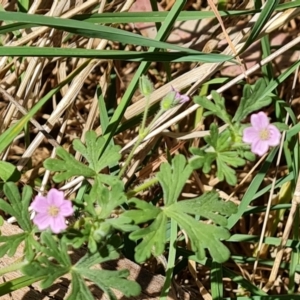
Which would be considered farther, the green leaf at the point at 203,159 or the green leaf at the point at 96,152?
the green leaf at the point at 96,152

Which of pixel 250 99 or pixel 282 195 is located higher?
pixel 250 99

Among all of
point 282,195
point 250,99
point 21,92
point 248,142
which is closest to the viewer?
point 248,142

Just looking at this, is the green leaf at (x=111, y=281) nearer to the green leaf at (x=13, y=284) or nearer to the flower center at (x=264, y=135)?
the green leaf at (x=13, y=284)

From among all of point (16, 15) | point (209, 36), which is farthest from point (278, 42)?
point (16, 15)

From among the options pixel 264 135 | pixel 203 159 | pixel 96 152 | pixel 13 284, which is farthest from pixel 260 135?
pixel 13 284

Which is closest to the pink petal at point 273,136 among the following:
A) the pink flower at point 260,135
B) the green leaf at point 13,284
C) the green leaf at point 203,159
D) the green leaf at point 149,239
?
the pink flower at point 260,135

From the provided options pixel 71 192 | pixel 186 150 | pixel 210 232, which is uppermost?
pixel 186 150

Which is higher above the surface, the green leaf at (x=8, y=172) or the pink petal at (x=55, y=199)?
the green leaf at (x=8, y=172)

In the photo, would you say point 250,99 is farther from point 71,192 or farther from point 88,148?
point 71,192
